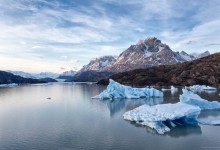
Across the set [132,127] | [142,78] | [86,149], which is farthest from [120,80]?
[86,149]

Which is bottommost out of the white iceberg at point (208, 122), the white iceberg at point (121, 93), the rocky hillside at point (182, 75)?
the white iceberg at point (208, 122)

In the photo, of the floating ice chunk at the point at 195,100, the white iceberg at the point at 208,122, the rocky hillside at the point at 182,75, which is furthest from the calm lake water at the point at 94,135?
the rocky hillside at the point at 182,75

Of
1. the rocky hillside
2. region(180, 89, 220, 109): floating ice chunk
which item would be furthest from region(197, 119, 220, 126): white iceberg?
the rocky hillside

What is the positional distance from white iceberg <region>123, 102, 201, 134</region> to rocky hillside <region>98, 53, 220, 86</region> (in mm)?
100194

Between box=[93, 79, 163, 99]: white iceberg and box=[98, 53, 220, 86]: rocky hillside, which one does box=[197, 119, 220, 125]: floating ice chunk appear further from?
box=[98, 53, 220, 86]: rocky hillside

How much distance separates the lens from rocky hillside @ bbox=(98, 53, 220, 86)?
13300 cm

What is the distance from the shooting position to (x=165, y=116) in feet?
105

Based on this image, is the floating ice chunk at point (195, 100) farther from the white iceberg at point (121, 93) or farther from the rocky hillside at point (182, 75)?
the rocky hillside at point (182, 75)

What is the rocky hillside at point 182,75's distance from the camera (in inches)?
5236

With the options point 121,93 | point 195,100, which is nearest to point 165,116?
point 195,100

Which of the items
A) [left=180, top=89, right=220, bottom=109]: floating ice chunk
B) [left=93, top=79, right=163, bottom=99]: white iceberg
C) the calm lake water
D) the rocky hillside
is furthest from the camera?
the rocky hillside

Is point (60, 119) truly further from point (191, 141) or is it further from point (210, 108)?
point (210, 108)

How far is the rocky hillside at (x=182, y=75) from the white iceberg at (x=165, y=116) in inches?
3945

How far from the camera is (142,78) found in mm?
146625
